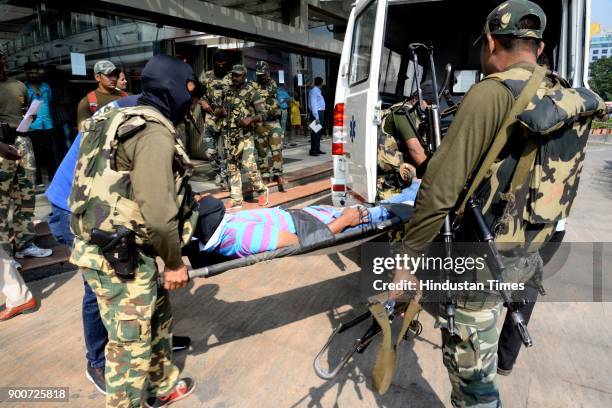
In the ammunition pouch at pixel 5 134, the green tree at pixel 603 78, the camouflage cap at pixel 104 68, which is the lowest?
the ammunition pouch at pixel 5 134

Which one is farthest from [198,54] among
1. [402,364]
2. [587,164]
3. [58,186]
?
[587,164]


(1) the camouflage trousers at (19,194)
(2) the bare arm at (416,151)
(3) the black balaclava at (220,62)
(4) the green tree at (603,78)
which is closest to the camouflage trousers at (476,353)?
(2) the bare arm at (416,151)

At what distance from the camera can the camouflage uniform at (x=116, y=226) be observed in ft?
5.15

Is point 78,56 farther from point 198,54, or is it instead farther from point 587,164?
point 587,164

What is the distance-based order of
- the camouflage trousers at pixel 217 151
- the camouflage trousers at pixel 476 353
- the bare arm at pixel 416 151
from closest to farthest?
the camouflage trousers at pixel 476 353, the bare arm at pixel 416 151, the camouflage trousers at pixel 217 151

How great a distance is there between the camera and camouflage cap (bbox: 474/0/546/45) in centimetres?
129

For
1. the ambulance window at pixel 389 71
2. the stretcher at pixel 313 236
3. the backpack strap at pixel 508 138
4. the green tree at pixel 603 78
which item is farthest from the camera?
the green tree at pixel 603 78

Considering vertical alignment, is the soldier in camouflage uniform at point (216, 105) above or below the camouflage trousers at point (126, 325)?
above

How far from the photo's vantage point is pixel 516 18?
50.8 inches

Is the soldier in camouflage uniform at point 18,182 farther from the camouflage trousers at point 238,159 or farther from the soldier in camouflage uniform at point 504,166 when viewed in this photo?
the soldier in camouflage uniform at point 504,166

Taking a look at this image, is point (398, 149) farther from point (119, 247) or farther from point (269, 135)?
point (269, 135)

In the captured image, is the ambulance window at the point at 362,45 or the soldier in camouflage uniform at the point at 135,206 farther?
the ambulance window at the point at 362,45

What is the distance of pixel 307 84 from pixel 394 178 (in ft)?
29.2
